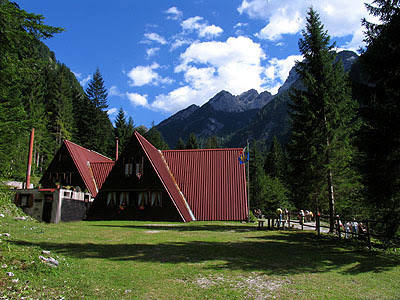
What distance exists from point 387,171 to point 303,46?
1165 centimetres

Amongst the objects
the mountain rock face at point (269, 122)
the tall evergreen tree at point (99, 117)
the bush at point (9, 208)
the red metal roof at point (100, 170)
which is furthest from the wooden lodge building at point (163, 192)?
the mountain rock face at point (269, 122)

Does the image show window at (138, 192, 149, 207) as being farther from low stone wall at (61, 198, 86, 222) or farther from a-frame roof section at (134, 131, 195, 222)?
low stone wall at (61, 198, 86, 222)

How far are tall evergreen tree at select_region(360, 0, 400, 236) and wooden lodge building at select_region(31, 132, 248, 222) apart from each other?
15312 mm

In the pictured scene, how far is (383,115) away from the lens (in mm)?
11703

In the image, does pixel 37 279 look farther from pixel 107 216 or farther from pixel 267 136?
pixel 267 136

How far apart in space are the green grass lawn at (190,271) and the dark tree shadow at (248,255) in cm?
3

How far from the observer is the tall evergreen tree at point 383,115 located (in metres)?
11.7

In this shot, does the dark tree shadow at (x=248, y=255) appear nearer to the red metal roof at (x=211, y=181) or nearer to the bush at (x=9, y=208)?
the bush at (x=9, y=208)

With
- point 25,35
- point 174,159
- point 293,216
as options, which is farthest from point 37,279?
point 293,216

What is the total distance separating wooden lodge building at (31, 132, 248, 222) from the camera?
26141mm

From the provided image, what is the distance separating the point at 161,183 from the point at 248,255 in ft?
52.8

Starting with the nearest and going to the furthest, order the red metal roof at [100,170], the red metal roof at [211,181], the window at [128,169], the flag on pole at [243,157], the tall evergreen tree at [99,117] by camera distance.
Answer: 1. the window at [128,169]
2. the red metal roof at [211,181]
3. the flag on pole at [243,157]
4. the red metal roof at [100,170]
5. the tall evergreen tree at [99,117]

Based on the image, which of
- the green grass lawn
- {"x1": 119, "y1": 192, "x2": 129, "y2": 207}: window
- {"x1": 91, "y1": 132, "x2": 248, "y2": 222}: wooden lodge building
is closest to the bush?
the green grass lawn

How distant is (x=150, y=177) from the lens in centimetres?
2647
